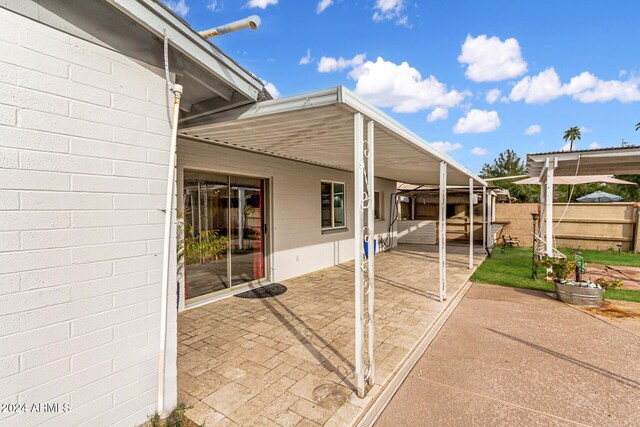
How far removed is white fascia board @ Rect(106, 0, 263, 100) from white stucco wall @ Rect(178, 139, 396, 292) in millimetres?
2195

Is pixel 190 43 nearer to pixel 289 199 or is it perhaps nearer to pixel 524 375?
pixel 524 375

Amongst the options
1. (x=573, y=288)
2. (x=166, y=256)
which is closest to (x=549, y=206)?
(x=573, y=288)

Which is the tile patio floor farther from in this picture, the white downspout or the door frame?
the white downspout

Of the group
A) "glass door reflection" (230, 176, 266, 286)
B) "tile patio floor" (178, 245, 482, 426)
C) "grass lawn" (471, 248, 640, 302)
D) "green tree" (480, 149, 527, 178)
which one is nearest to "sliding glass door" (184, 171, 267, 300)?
"glass door reflection" (230, 176, 266, 286)

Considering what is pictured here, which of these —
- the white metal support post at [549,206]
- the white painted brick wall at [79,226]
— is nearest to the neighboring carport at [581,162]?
the white metal support post at [549,206]

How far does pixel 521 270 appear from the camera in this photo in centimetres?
754

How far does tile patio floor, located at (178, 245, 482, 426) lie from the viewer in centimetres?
241

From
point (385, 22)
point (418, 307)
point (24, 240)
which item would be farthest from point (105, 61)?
point (385, 22)

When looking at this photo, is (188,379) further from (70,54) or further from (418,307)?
(418,307)

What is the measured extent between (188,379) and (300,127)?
8.74ft

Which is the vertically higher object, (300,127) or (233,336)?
(300,127)

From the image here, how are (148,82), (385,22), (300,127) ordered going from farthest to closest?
(385,22) → (300,127) → (148,82)

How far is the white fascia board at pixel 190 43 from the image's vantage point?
1942mm

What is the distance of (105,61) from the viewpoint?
200 cm
